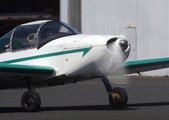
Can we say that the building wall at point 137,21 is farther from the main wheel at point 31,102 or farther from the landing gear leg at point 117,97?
the main wheel at point 31,102

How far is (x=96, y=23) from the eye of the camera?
986 inches

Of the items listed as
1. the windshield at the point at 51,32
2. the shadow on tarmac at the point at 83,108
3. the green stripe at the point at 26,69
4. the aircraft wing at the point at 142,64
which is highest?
the windshield at the point at 51,32

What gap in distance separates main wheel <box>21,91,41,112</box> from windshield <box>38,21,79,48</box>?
42.7 inches

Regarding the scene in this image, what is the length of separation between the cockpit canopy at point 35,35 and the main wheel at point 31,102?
1.06m

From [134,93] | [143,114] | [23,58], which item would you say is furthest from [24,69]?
[134,93]

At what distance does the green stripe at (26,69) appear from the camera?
35.7 ft

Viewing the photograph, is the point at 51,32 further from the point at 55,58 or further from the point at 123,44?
the point at 123,44

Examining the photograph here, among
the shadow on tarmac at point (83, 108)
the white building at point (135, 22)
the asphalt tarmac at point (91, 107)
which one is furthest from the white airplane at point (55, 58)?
the white building at point (135, 22)

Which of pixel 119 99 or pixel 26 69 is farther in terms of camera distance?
pixel 119 99

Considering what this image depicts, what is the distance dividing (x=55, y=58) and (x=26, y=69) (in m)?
0.67

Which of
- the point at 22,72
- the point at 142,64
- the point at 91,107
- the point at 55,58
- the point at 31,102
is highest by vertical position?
the point at 55,58

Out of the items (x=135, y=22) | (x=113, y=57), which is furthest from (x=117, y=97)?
(x=135, y=22)

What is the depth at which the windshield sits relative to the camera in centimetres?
1145

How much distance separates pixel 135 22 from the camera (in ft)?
81.7
